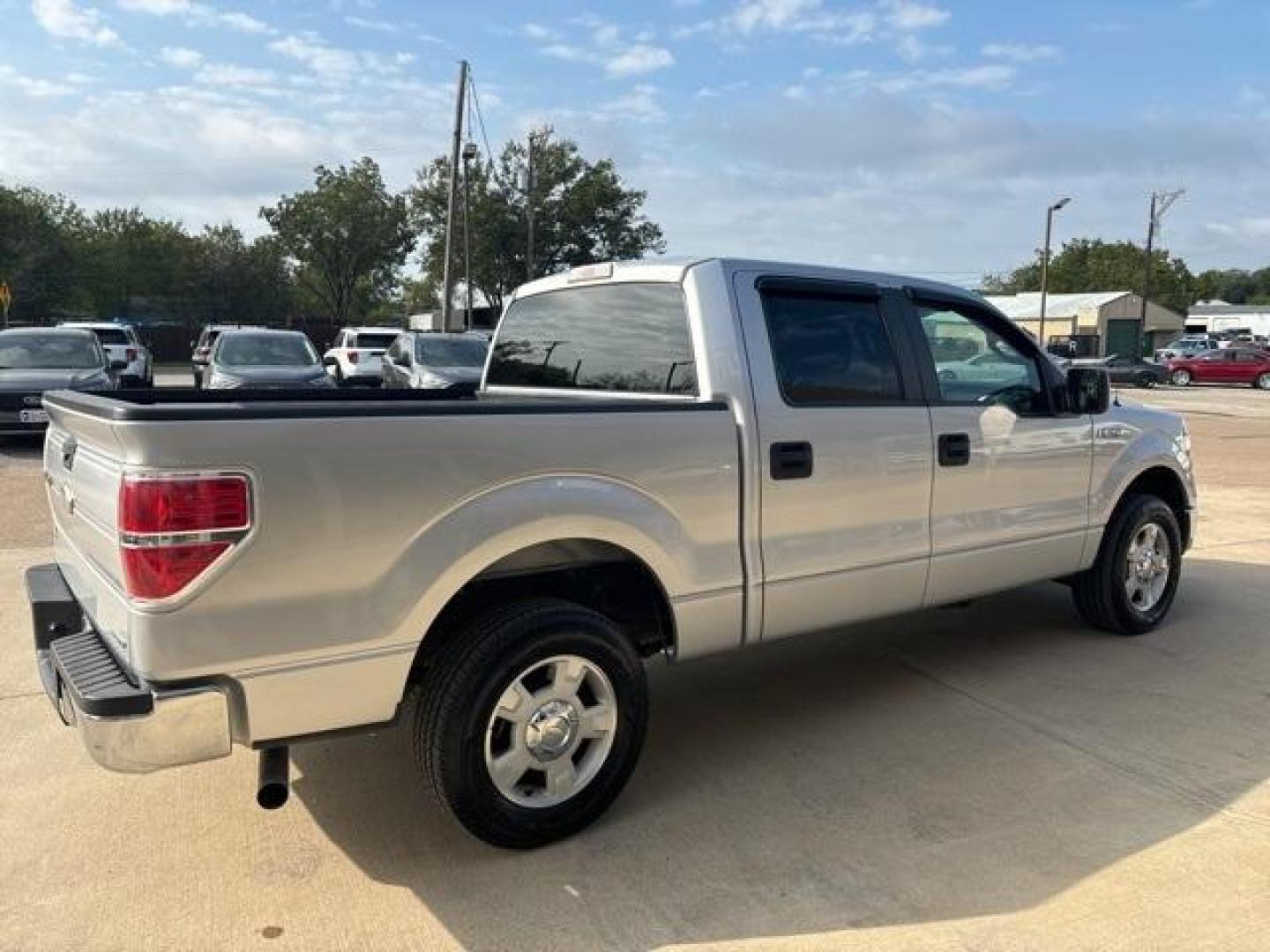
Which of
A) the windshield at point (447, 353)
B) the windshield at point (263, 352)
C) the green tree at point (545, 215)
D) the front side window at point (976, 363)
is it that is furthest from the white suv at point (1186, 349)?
the front side window at point (976, 363)

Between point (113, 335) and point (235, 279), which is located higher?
point (235, 279)

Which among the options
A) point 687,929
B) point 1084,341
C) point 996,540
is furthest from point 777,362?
point 1084,341

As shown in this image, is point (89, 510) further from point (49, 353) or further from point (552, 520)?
point (49, 353)

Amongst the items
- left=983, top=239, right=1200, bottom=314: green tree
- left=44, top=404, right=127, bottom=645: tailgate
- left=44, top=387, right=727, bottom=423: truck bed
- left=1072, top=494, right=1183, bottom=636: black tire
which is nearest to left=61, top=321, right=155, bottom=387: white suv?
left=44, top=387, right=727, bottom=423: truck bed

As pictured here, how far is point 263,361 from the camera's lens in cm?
1533

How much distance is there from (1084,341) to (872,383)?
61.7 metres

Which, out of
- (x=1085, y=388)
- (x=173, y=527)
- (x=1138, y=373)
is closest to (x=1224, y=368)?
(x=1138, y=373)

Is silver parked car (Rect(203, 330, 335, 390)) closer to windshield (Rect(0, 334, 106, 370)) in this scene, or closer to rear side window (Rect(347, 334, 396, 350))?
windshield (Rect(0, 334, 106, 370))

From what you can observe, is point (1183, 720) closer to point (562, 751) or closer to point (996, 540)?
point (996, 540)

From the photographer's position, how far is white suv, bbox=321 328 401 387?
73.6 feet

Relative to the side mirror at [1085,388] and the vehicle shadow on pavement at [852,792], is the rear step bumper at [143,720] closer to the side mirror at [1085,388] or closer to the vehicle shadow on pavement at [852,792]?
the vehicle shadow on pavement at [852,792]

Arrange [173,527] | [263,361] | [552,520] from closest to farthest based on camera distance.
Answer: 1. [173,527]
2. [552,520]
3. [263,361]

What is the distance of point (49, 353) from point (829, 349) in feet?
40.3

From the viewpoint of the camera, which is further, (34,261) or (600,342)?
(34,261)
